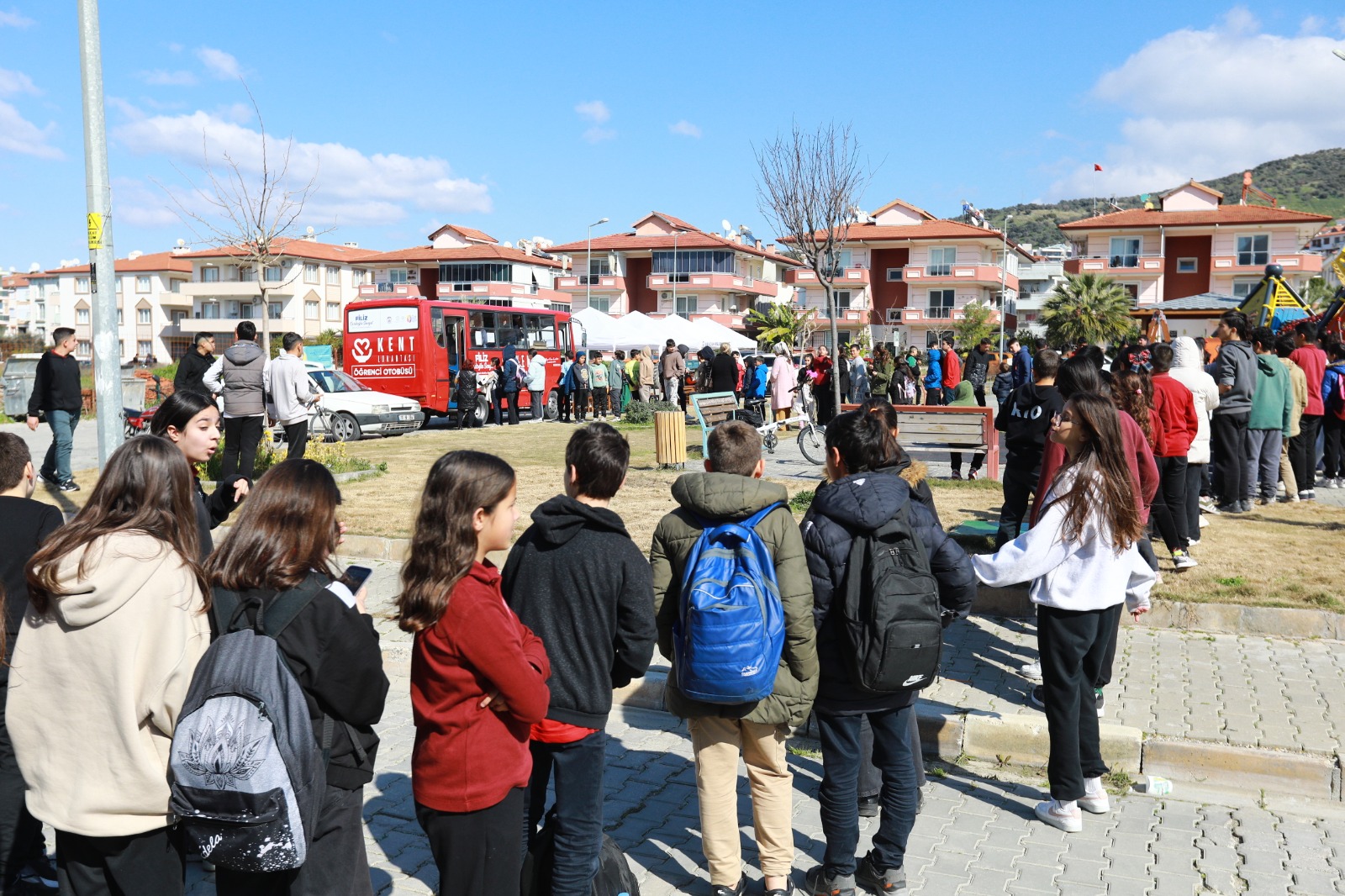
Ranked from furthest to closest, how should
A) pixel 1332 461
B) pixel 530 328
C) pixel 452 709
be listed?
pixel 530 328, pixel 1332 461, pixel 452 709

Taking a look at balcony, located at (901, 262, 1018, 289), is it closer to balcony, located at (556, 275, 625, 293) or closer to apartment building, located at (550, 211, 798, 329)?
apartment building, located at (550, 211, 798, 329)

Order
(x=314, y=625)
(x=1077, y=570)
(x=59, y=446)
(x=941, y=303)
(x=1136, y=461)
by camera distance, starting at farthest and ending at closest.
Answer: (x=941, y=303) → (x=59, y=446) → (x=1136, y=461) → (x=1077, y=570) → (x=314, y=625)

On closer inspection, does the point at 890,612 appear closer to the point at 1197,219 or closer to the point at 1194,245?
the point at 1197,219

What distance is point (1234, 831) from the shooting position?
4.43m

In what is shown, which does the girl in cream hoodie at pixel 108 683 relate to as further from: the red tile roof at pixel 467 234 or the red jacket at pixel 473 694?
the red tile roof at pixel 467 234

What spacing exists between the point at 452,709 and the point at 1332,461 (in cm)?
1364

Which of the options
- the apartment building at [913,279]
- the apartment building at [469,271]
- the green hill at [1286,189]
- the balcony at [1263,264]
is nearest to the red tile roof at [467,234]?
the apartment building at [469,271]

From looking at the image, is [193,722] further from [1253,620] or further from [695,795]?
[1253,620]

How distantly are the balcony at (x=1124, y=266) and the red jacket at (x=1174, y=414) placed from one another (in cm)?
6151

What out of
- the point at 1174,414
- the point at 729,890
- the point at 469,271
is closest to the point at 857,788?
the point at 729,890

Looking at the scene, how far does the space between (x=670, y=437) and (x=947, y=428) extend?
12.6ft

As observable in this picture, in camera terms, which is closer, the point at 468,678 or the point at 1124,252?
the point at 468,678

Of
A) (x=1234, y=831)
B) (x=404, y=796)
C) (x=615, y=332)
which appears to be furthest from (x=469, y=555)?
(x=615, y=332)

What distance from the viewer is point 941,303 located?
2800 inches
